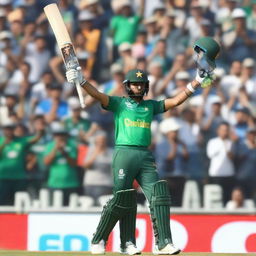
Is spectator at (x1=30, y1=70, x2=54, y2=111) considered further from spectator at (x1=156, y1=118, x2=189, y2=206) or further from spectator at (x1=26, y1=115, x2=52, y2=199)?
spectator at (x1=156, y1=118, x2=189, y2=206)

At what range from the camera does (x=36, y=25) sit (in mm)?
10547

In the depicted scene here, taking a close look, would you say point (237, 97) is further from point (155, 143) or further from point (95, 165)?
point (95, 165)

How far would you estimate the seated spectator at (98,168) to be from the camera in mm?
9453

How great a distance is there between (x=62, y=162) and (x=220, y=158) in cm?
193

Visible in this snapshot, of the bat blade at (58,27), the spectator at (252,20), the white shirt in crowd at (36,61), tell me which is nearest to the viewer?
the bat blade at (58,27)

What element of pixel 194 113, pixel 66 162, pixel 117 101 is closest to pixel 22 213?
pixel 66 162

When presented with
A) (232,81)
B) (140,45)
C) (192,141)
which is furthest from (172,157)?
(140,45)

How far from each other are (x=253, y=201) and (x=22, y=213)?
270cm

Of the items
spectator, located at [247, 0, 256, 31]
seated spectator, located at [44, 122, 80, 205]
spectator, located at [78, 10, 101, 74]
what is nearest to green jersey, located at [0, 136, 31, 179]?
seated spectator, located at [44, 122, 80, 205]

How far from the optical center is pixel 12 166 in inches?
381

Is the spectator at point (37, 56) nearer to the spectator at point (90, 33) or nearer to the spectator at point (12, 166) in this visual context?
the spectator at point (90, 33)

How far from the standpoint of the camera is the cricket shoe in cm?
567

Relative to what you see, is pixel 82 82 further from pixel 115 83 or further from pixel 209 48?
pixel 115 83

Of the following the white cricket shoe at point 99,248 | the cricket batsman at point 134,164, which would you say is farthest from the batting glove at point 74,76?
the white cricket shoe at point 99,248
